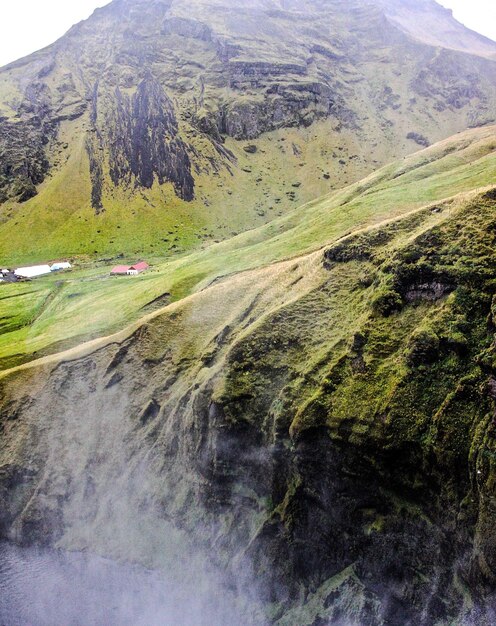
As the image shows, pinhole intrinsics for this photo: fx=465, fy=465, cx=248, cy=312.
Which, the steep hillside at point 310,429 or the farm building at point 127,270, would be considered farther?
the farm building at point 127,270

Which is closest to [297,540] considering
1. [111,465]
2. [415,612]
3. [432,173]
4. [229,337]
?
[415,612]

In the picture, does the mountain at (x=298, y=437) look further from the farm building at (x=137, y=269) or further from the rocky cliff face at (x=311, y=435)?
the farm building at (x=137, y=269)

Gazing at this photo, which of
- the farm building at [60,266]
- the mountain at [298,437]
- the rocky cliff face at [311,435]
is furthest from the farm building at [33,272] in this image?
the rocky cliff face at [311,435]

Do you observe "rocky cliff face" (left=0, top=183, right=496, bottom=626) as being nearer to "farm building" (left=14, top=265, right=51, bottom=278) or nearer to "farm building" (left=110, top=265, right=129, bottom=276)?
"farm building" (left=110, top=265, right=129, bottom=276)

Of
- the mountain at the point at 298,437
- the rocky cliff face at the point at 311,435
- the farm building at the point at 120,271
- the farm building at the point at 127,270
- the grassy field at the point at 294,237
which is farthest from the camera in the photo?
the farm building at the point at 120,271

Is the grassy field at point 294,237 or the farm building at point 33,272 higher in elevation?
the farm building at point 33,272

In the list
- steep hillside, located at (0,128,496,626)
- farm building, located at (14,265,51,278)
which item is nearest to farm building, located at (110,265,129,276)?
farm building, located at (14,265,51,278)

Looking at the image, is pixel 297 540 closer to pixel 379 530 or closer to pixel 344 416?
pixel 379 530
